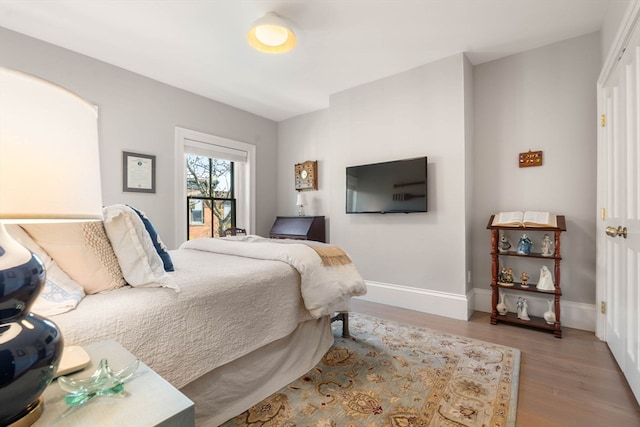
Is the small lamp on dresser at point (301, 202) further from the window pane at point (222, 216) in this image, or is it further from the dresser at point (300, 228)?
the window pane at point (222, 216)

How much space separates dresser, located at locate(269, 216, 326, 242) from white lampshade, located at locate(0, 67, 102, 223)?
3520mm

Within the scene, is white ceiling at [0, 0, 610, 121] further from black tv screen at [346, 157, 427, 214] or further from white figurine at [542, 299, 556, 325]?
white figurine at [542, 299, 556, 325]

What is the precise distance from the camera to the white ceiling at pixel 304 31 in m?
2.25

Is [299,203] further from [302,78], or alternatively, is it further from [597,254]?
[597,254]

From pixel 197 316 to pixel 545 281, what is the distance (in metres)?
A: 2.84

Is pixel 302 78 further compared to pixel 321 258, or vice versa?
pixel 302 78

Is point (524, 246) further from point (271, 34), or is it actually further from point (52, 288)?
→ point (52, 288)

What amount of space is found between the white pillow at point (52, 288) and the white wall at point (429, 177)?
112 inches

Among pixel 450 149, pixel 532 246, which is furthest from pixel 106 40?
pixel 532 246

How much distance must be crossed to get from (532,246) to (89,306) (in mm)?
3359

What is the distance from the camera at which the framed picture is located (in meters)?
3.18

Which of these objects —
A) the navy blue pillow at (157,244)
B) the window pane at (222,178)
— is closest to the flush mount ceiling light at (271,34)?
the navy blue pillow at (157,244)

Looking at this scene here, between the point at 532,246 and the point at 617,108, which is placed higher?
the point at 617,108

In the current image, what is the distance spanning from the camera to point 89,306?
1031mm
